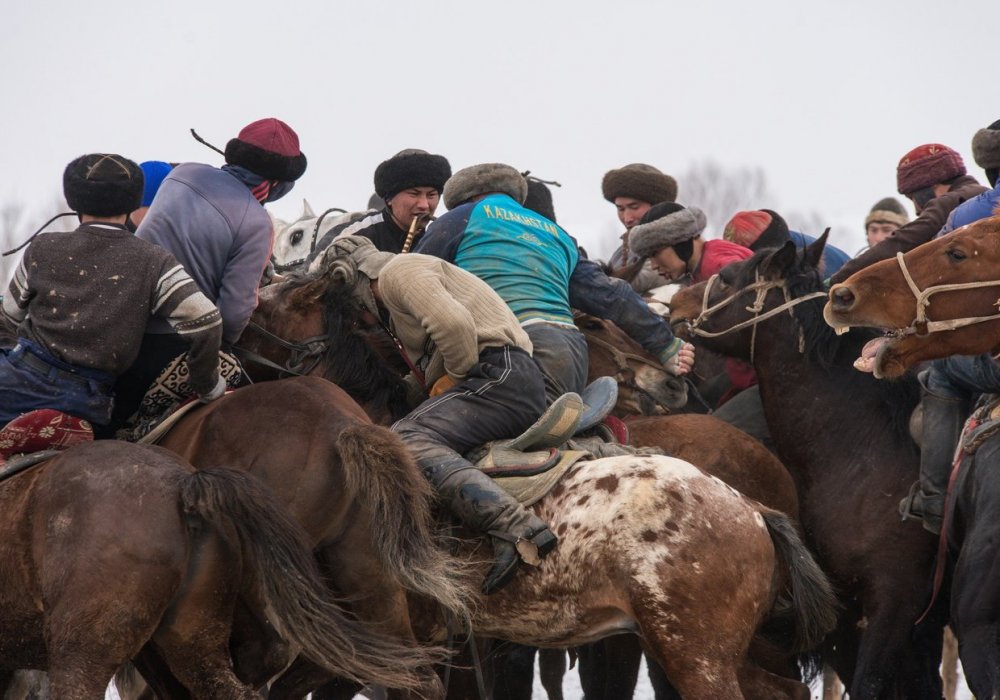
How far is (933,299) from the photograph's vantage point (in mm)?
5262

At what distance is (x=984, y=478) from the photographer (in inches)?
220

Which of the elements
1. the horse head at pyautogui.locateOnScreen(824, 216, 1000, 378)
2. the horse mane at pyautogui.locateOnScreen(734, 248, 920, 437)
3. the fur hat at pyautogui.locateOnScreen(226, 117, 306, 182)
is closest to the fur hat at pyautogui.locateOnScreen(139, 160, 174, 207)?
the fur hat at pyautogui.locateOnScreen(226, 117, 306, 182)

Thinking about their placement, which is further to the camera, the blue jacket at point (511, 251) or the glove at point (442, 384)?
the blue jacket at point (511, 251)

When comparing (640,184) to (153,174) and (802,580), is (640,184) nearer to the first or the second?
(153,174)

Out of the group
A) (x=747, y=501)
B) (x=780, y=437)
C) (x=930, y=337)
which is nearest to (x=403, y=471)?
(x=747, y=501)

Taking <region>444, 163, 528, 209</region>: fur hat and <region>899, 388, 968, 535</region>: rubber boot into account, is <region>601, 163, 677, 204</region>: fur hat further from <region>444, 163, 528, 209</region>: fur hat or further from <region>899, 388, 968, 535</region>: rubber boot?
<region>899, 388, 968, 535</region>: rubber boot

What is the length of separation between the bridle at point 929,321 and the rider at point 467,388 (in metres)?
1.72

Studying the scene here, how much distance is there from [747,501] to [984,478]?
1007mm

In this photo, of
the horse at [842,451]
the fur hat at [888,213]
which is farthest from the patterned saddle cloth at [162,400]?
the fur hat at [888,213]

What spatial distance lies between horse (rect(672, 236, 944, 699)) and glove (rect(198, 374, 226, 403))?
282 cm

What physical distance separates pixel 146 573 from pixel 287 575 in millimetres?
523

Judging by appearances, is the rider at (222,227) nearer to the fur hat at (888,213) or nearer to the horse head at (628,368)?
the horse head at (628,368)

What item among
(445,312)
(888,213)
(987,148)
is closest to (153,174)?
(445,312)

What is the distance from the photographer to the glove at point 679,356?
7.18 m
